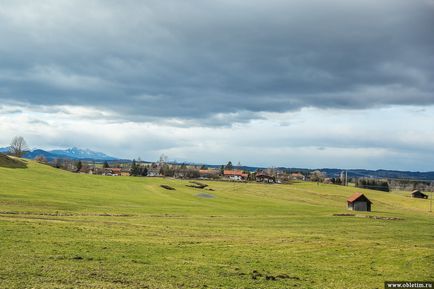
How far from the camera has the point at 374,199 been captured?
15225cm

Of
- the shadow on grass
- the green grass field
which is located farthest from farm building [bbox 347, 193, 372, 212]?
the shadow on grass

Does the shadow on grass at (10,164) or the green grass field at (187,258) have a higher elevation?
the shadow on grass at (10,164)

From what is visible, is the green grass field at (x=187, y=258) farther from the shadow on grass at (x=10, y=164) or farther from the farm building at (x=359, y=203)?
the shadow on grass at (x=10, y=164)

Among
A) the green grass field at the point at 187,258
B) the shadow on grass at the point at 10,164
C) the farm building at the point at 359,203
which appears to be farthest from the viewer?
the shadow on grass at the point at 10,164

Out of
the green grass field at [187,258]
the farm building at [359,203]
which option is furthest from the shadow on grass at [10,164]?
the farm building at [359,203]

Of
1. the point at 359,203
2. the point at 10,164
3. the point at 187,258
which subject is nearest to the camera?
the point at 187,258

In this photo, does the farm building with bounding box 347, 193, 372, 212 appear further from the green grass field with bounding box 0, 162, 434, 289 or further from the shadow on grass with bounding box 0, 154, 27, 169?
the shadow on grass with bounding box 0, 154, 27, 169

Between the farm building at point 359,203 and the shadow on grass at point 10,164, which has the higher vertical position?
the shadow on grass at point 10,164

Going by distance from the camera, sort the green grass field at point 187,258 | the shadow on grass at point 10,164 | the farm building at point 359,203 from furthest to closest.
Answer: the shadow on grass at point 10,164 → the farm building at point 359,203 → the green grass field at point 187,258

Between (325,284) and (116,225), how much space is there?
27.1m

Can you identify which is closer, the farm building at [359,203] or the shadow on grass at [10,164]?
the farm building at [359,203]

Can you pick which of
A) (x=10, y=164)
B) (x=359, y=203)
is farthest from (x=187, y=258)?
(x=10, y=164)

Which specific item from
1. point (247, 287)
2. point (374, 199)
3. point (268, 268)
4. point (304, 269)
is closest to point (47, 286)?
point (247, 287)

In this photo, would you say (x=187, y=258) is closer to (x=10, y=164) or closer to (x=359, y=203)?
(x=359, y=203)
